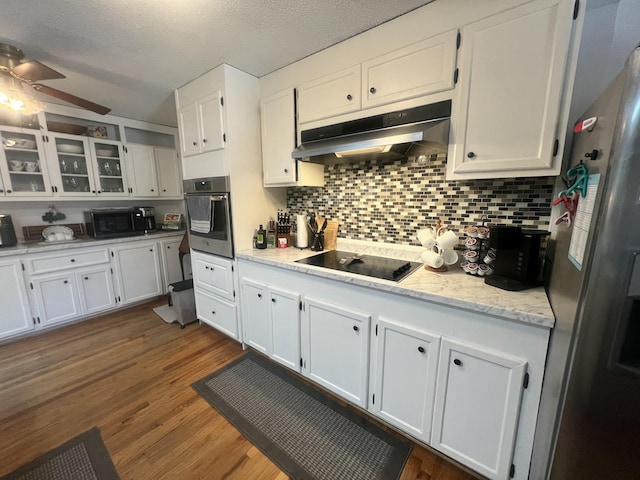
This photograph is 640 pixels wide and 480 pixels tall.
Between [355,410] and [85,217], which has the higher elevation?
[85,217]

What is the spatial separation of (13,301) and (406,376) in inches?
136

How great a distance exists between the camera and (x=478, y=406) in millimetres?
1100

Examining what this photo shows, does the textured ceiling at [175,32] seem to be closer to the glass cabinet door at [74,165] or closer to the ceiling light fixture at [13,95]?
the ceiling light fixture at [13,95]

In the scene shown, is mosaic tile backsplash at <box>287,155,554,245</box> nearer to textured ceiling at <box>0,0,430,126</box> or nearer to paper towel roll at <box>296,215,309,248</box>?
paper towel roll at <box>296,215,309,248</box>

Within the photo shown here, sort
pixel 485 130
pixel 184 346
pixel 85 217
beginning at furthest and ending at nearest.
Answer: pixel 85 217 → pixel 184 346 → pixel 485 130

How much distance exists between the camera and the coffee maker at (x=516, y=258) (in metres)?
1.13

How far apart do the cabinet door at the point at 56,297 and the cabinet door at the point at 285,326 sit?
7.75ft

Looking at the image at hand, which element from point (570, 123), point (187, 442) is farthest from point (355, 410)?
point (570, 123)

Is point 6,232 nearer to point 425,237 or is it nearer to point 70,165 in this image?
point 70,165

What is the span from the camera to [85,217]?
3053 millimetres

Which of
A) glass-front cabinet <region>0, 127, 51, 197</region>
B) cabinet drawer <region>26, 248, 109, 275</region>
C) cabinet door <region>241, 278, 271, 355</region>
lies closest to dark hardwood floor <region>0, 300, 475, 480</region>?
cabinet door <region>241, 278, 271, 355</region>

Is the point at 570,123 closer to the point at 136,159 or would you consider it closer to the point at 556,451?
the point at 556,451

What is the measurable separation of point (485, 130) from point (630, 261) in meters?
0.90

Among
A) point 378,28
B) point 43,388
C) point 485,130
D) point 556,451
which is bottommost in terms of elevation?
point 43,388
